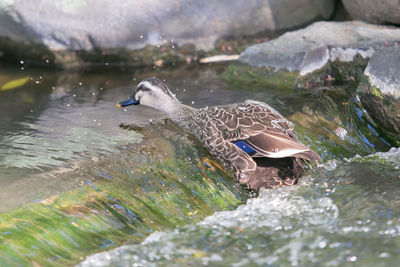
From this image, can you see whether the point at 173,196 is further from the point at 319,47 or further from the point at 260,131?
the point at 319,47

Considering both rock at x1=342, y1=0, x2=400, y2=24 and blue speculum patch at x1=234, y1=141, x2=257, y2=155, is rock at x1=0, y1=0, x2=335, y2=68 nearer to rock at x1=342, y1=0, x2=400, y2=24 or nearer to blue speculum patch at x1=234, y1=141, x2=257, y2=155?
rock at x1=342, y1=0, x2=400, y2=24

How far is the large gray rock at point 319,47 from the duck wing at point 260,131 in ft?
7.12

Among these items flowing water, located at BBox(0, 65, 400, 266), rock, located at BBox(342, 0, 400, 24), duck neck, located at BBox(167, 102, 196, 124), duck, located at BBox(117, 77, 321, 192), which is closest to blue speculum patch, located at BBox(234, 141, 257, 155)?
duck, located at BBox(117, 77, 321, 192)

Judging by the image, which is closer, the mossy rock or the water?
the water

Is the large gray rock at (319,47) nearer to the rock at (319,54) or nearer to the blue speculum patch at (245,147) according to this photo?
the rock at (319,54)

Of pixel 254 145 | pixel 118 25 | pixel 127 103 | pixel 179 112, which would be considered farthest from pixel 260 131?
pixel 118 25

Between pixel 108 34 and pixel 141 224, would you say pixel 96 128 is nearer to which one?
pixel 141 224

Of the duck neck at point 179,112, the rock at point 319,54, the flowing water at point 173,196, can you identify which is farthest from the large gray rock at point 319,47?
the duck neck at point 179,112

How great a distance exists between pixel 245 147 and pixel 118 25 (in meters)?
4.71

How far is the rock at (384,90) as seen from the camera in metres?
5.47

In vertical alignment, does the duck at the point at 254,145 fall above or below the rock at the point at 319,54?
below

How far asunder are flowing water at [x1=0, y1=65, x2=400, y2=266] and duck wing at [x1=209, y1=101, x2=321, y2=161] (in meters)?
0.36

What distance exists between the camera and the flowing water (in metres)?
3.56

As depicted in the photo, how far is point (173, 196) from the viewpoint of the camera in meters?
4.37
